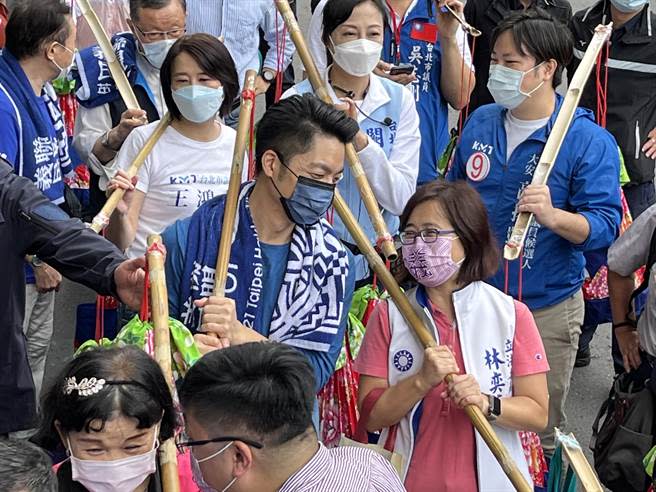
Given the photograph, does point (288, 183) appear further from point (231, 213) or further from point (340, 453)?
point (340, 453)

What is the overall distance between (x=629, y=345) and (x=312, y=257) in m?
1.56

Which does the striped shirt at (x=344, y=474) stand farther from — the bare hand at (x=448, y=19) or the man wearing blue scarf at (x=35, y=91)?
the bare hand at (x=448, y=19)

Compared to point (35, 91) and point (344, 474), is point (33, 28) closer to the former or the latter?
point (35, 91)

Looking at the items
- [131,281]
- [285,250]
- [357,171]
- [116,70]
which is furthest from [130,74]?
[131,281]

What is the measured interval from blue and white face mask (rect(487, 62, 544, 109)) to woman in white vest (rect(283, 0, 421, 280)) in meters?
0.37

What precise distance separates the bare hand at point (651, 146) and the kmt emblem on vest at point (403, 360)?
2697 mm

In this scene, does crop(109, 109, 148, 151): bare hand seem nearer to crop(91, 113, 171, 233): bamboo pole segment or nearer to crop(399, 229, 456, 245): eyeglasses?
crop(91, 113, 171, 233): bamboo pole segment

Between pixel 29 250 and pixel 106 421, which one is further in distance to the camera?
pixel 29 250

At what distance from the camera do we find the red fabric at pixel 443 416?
3.27m

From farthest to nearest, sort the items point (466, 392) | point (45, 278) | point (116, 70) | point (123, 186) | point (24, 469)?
point (116, 70), point (45, 278), point (123, 186), point (466, 392), point (24, 469)

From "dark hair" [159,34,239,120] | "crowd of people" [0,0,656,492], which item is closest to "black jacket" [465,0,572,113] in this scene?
"crowd of people" [0,0,656,492]

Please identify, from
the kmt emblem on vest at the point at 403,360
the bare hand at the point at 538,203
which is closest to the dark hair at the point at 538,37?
the bare hand at the point at 538,203

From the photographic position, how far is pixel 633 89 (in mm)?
5602

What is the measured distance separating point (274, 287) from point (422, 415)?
0.60 metres
